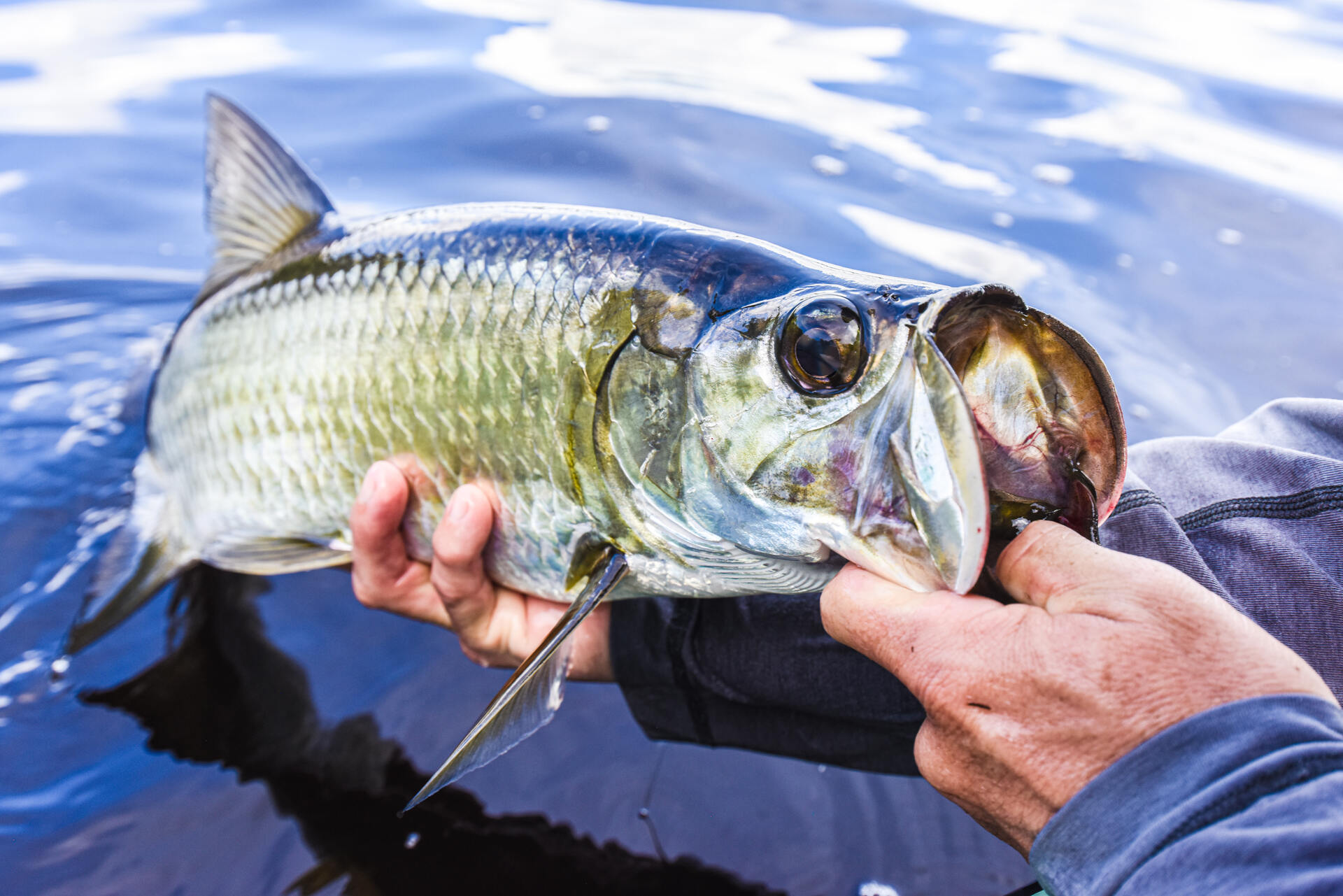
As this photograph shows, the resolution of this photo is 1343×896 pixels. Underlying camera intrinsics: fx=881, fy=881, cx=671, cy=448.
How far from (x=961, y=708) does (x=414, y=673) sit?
6.45 feet

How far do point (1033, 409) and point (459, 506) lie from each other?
1.09 metres

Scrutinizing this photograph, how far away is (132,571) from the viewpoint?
2531 millimetres

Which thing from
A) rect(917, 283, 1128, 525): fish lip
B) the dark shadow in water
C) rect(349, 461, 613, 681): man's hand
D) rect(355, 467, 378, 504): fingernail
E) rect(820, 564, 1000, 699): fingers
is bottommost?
the dark shadow in water

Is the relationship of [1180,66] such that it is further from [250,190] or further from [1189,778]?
[1189,778]

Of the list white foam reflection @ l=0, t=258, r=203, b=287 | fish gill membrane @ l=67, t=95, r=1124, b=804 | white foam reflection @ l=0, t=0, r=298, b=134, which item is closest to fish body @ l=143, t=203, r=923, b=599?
fish gill membrane @ l=67, t=95, r=1124, b=804

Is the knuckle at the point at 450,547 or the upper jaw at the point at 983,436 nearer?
the upper jaw at the point at 983,436

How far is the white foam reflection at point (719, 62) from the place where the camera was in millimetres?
5988

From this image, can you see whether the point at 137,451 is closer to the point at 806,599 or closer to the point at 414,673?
the point at 414,673

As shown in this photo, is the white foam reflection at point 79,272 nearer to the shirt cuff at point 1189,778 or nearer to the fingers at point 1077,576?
the fingers at point 1077,576

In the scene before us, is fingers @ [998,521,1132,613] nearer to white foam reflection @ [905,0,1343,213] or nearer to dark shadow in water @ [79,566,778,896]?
dark shadow in water @ [79,566,778,896]

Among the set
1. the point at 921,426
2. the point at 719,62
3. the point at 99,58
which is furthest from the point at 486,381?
the point at 99,58

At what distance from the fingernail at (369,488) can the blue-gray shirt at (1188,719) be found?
0.65m

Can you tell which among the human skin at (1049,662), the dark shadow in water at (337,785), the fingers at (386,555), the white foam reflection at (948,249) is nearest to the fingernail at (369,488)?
the fingers at (386,555)

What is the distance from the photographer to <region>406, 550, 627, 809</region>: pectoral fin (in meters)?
1.42
